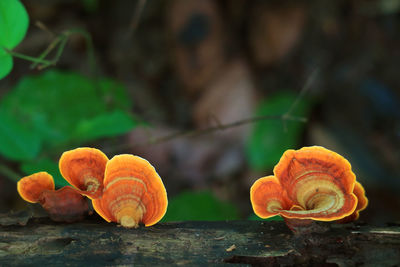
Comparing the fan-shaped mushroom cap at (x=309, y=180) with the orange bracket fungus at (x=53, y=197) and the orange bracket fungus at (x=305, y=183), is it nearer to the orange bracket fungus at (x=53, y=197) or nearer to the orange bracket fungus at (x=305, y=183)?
the orange bracket fungus at (x=305, y=183)

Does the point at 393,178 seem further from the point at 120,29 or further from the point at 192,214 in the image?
the point at 120,29

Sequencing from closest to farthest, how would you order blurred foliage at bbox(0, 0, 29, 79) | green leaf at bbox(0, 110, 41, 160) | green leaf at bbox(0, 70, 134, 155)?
blurred foliage at bbox(0, 0, 29, 79) → green leaf at bbox(0, 110, 41, 160) → green leaf at bbox(0, 70, 134, 155)

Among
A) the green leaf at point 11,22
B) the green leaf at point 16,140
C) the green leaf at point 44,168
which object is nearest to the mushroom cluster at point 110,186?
the green leaf at point 44,168

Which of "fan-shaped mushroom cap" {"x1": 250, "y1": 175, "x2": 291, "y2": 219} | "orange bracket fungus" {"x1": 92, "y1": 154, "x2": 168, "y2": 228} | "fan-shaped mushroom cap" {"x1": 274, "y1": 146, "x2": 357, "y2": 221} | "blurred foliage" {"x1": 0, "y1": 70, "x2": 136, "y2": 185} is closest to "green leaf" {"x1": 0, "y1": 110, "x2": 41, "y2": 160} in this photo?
"blurred foliage" {"x1": 0, "y1": 70, "x2": 136, "y2": 185}

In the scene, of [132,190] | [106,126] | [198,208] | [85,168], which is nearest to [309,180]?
[132,190]

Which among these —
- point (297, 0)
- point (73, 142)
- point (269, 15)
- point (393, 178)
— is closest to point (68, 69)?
point (73, 142)

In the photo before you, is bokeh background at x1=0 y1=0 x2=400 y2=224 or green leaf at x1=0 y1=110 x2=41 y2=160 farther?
bokeh background at x1=0 y1=0 x2=400 y2=224

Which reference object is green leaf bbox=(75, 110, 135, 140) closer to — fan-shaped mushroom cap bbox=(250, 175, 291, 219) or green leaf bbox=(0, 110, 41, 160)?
green leaf bbox=(0, 110, 41, 160)
